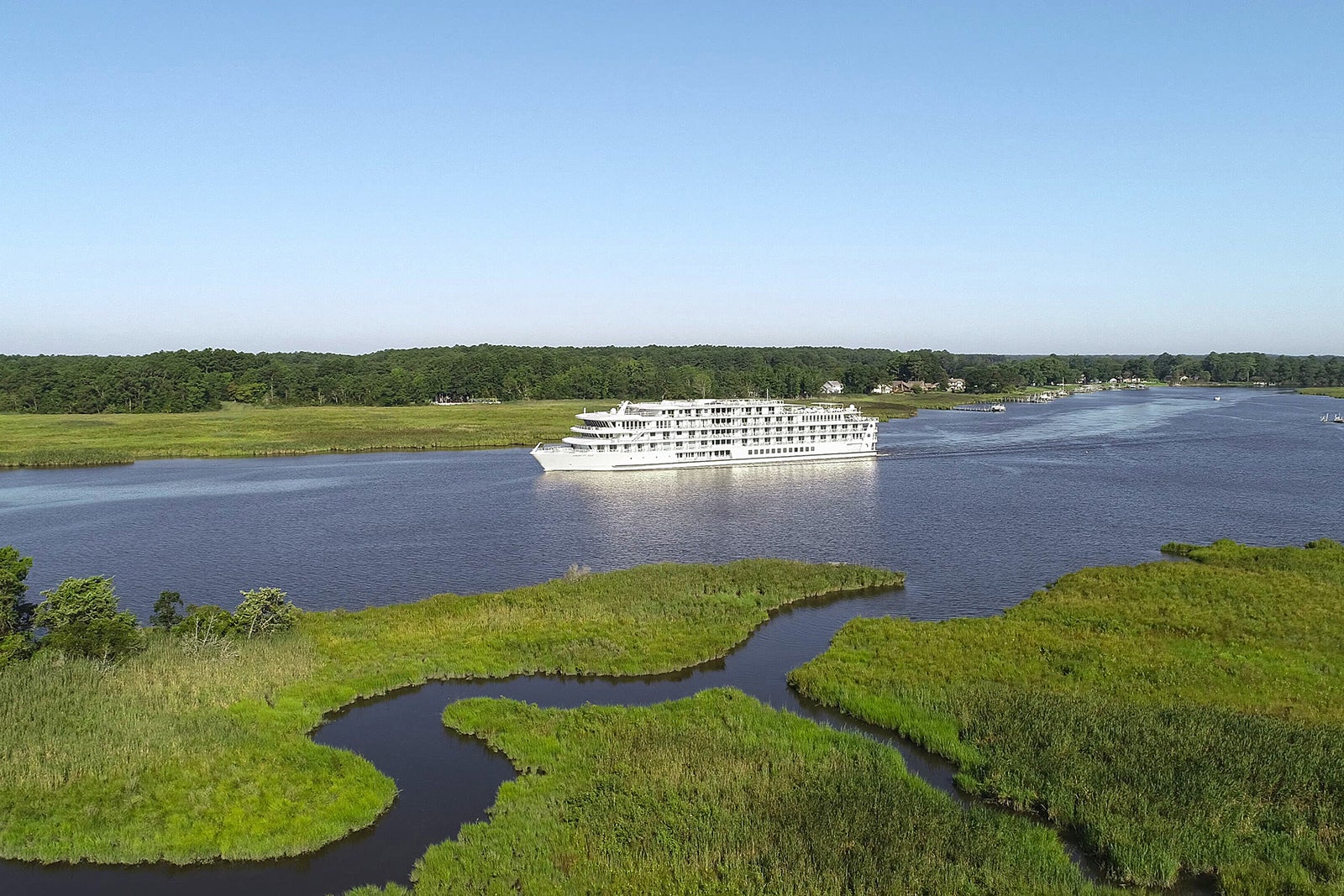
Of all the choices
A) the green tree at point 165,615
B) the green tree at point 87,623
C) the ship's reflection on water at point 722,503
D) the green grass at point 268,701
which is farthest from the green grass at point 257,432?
the green grass at point 268,701

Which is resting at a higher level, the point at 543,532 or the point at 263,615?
the point at 263,615

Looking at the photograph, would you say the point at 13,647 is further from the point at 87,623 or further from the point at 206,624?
the point at 206,624

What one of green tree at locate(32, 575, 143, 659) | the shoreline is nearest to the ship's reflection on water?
green tree at locate(32, 575, 143, 659)

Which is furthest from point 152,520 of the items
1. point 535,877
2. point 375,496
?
point 535,877

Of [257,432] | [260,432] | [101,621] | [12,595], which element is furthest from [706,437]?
[257,432]

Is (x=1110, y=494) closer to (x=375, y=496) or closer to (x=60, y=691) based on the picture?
(x=375, y=496)

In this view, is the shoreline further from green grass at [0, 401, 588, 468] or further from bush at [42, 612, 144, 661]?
bush at [42, 612, 144, 661]
